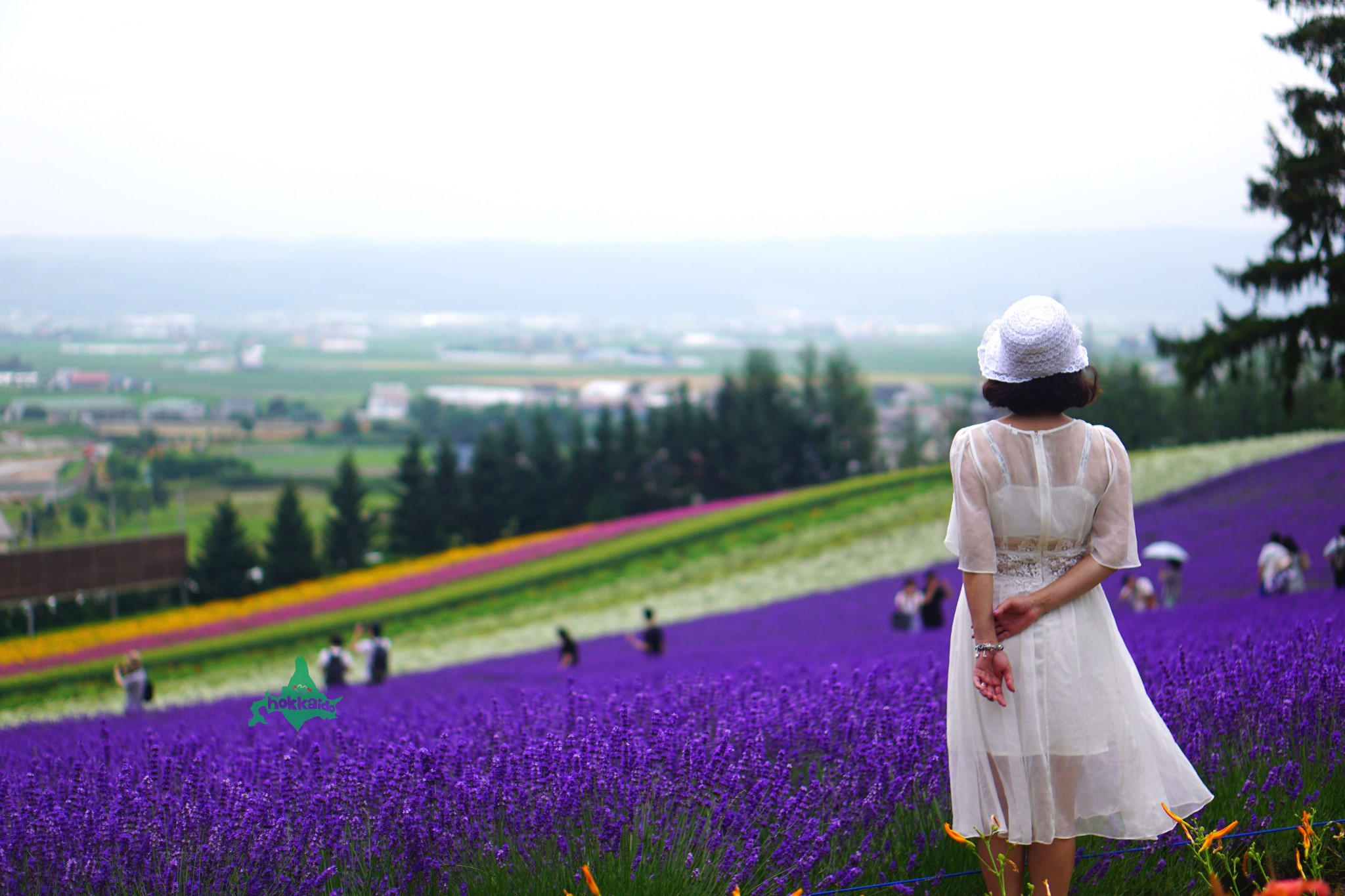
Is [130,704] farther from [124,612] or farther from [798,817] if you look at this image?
[124,612]

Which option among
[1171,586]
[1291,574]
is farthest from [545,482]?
[1291,574]

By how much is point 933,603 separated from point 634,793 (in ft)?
39.7

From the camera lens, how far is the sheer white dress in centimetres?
327

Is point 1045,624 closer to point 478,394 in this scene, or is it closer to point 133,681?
point 133,681

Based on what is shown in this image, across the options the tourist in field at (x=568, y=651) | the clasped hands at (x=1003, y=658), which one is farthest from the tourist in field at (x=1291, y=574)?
the clasped hands at (x=1003, y=658)

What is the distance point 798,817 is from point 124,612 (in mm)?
25525

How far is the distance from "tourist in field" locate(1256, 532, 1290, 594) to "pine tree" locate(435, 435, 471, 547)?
48.0 meters

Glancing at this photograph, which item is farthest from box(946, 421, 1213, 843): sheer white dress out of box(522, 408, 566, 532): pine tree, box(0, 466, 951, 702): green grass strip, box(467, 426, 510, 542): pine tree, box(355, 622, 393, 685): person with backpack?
box(522, 408, 566, 532): pine tree

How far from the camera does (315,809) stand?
3.74m

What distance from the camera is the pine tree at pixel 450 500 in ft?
192

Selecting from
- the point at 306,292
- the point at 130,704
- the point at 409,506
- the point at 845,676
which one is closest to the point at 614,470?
the point at 409,506

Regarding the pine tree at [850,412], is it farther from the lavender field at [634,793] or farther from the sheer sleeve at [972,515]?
the sheer sleeve at [972,515]

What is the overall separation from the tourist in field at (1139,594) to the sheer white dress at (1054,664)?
44.8ft

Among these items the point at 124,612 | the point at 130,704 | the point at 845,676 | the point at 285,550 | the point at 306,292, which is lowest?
the point at 285,550
